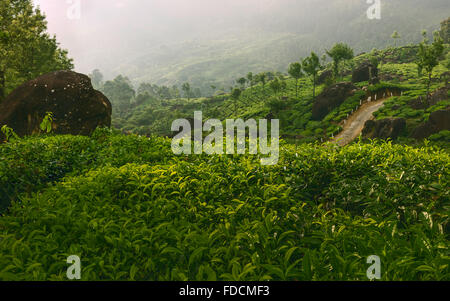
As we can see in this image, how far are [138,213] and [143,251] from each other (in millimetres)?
751

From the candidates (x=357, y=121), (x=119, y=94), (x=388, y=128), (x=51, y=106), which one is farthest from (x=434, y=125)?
(x=119, y=94)

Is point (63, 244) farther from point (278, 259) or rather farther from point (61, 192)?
point (278, 259)

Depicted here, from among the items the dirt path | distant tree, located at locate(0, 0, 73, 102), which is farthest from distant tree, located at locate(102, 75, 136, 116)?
the dirt path

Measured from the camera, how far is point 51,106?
1002cm

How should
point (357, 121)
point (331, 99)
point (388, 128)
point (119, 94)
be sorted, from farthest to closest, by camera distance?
1. point (119, 94)
2. point (331, 99)
3. point (357, 121)
4. point (388, 128)

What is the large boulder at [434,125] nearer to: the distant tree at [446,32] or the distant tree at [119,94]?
the distant tree at [446,32]

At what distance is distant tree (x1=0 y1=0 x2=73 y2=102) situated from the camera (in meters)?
18.6

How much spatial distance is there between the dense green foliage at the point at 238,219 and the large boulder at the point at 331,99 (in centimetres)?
3125

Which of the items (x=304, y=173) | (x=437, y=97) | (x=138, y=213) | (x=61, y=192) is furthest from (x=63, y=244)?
(x=437, y=97)

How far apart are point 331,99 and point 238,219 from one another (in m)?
34.7

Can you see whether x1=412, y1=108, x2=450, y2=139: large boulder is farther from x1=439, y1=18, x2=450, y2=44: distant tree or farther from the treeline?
x1=439, y1=18, x2=450, y2=44: distant tree

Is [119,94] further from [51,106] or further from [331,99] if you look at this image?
[51,106]

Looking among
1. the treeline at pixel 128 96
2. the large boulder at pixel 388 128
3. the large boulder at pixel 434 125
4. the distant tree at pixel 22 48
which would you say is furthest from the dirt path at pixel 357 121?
the treeline at pixel 128 96

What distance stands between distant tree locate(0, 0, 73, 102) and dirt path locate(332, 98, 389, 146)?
26.4m
